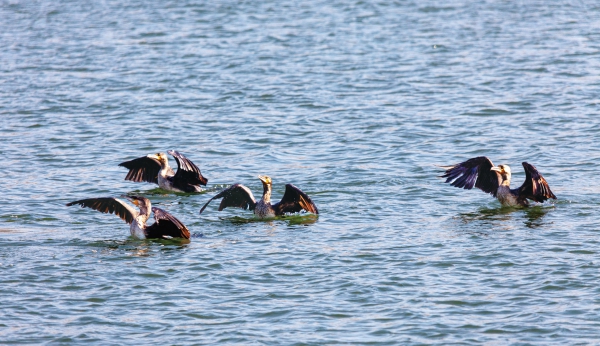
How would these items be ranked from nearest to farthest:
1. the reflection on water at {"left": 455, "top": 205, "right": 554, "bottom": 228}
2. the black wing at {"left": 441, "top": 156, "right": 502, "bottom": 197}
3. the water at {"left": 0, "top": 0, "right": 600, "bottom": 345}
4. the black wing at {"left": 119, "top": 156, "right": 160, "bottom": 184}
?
the water at {"left": 0, "top": 0, "right": 600, "bottom": 345}, the reflection on water at {"left": 455, "top": 205, "right": 554, "bottom": 228}, the black wing at {"left": 441, "top": 156, "right": 502, "bottom": 197}, the black wing at {"left": 119, "top": 156, "right": 160, "bottom": 184}

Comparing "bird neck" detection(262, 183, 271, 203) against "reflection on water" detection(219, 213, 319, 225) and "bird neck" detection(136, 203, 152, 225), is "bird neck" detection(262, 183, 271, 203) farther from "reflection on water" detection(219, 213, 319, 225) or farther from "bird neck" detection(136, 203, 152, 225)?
"bird neck" detection(136, 203, 152, 225)

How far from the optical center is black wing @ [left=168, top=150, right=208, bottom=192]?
15.8 meters

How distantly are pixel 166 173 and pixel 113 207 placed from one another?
270cm

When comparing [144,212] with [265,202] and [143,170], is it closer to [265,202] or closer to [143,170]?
[265,202]

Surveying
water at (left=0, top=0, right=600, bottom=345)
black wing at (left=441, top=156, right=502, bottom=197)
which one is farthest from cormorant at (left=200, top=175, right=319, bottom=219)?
black wing at (left=441, top=156, right=502, bottom=197)

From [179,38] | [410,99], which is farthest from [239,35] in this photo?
[410,99]

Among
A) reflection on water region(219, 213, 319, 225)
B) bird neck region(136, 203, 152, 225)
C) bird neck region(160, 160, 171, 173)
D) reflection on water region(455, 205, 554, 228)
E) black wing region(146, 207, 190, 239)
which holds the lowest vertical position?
reflection on water region(455, 205, 554, 228)

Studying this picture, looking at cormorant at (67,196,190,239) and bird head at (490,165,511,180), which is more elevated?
bird head at (490,165,511,180)

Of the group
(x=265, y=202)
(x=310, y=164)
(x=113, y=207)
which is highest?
(x=310, y=164)

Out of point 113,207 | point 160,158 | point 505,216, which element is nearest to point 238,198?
point 113,207

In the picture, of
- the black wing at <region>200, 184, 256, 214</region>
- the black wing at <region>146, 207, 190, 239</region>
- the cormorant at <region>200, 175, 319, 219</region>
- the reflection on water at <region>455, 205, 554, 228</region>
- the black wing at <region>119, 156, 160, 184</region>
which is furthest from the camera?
the black wing at <region>119, 156, 160, 184</region>

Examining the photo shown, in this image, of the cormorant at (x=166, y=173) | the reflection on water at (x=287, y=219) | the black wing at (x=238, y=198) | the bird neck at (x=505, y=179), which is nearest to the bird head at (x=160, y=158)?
the cormorant at (x=166, y=173)

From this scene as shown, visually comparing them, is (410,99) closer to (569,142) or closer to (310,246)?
(569,142)

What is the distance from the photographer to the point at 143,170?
664 inches
